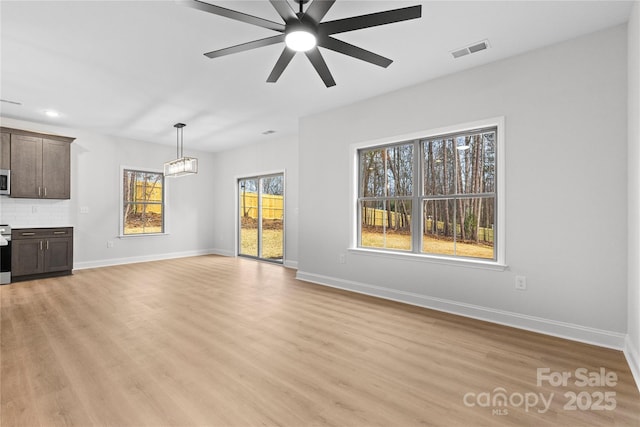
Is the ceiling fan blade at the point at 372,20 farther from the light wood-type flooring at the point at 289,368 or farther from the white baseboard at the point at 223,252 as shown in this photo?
the white baseboard at the point at 223,252

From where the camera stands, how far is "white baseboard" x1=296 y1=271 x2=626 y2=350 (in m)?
2.79

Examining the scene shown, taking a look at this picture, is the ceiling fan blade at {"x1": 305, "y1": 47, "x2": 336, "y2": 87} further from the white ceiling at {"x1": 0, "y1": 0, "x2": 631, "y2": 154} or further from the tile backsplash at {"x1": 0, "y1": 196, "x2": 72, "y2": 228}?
the tile backsplash at {"x1": 0, "y1": 196, "x2": 72, "y2": 228}

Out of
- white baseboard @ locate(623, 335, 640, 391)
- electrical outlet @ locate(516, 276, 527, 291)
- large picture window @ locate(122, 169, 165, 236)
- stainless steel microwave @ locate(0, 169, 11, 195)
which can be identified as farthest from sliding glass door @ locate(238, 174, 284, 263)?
white baseboard @ locate(623, 335, 640, 391)

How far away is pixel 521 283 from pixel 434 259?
0.92 metres

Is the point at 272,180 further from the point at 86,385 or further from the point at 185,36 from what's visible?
the point at 86,385

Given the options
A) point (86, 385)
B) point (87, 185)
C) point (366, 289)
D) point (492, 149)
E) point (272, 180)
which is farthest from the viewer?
point (272, 180)

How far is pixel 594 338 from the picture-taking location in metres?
2.82

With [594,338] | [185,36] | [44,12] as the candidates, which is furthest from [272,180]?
[594,338]

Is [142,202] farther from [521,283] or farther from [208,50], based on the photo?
[521,283]

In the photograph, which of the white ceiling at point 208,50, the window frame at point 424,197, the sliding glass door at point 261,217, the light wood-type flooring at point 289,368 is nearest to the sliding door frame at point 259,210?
the sliding glass door at point 261,217

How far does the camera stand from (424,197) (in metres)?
4.06

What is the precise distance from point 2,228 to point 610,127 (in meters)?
8.15

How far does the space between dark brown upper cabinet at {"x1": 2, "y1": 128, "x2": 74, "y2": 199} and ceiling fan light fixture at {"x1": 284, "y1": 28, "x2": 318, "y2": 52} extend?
564 cm

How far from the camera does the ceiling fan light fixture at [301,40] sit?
2.28 metres
